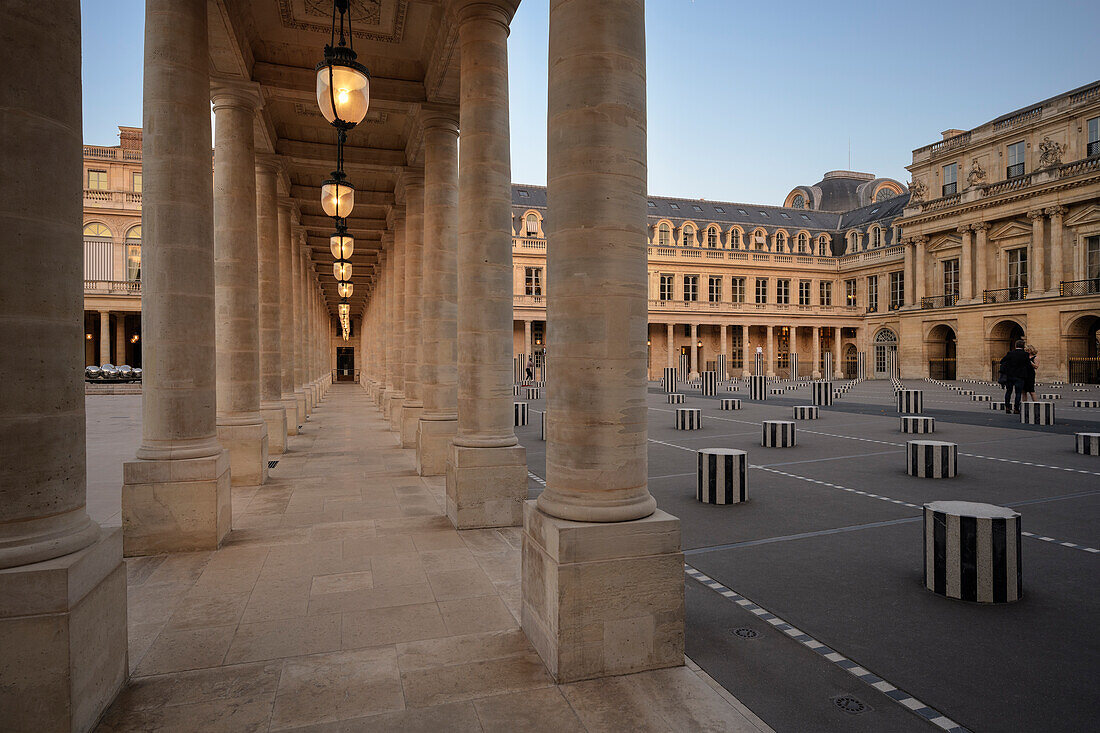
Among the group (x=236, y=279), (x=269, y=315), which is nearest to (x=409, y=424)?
(x=269, y=315)

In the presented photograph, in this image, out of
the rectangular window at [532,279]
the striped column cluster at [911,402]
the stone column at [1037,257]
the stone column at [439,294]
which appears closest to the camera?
the stone column at [439,294]

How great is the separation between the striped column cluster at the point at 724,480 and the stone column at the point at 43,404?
24.8 ft

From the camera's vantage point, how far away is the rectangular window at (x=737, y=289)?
2385 inches

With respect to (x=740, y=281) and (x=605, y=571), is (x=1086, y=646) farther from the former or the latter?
(x=740, y=281)

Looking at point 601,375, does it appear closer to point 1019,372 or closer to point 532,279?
point 1019,372

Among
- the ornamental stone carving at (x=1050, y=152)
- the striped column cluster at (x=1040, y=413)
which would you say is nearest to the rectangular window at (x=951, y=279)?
the ornamental stone carving at (x=1050, y=152)

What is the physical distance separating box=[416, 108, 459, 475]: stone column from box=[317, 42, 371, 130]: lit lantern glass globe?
458cm

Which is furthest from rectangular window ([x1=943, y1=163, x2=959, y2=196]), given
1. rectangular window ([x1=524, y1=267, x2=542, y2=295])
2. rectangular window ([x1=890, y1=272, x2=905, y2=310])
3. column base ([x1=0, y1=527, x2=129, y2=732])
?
column base ([x1=0, y1=527, x2=129, y2=732])

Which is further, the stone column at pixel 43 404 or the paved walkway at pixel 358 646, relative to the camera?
the paved walkway at pixel 358 646

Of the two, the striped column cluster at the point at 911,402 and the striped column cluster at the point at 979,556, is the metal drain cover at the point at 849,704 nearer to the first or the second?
the striped column cluster at the point at 979,556

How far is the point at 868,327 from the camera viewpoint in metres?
59.3

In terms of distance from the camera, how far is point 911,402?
840 inches

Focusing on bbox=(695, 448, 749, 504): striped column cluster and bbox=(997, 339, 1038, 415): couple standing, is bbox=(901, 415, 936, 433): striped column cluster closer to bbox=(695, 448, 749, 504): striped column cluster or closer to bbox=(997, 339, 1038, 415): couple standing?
bbox=(997, 339, 1038, 415): couple standing

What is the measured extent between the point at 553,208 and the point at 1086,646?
507 centimetres
